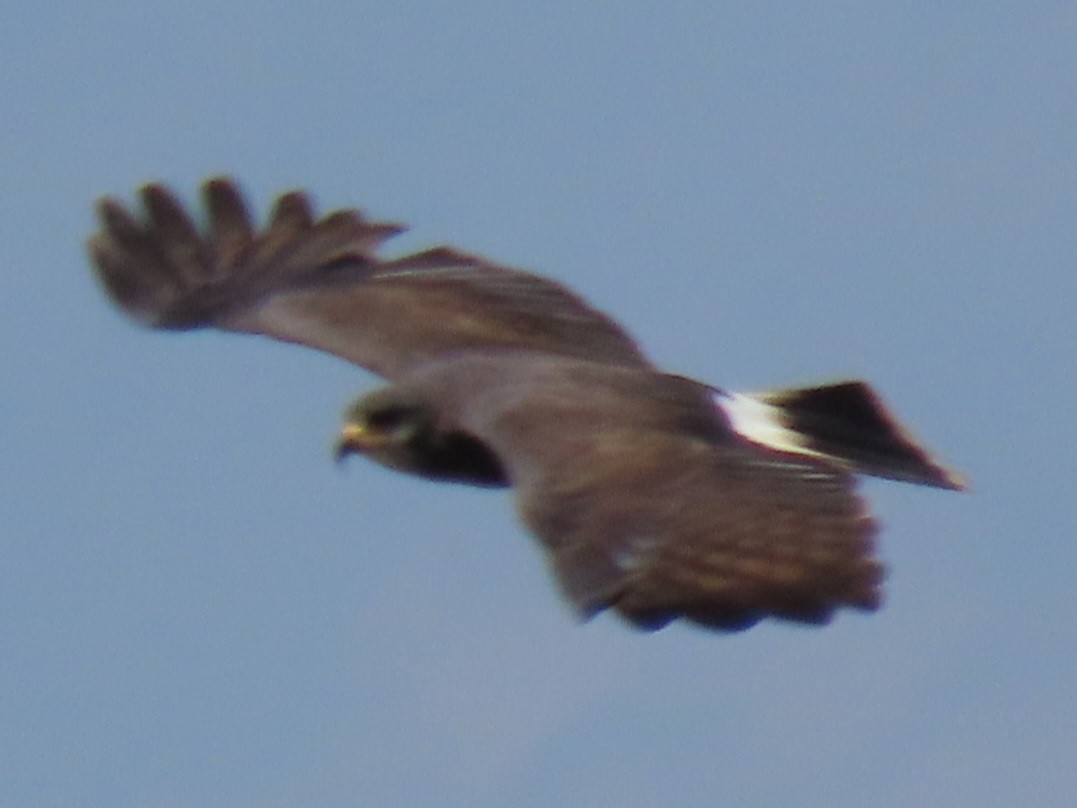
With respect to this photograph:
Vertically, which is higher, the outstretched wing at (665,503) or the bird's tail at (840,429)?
the bird's tail at (840,429)

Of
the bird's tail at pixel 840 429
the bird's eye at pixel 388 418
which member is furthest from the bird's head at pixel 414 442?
the bird's tail at pixel 840 429

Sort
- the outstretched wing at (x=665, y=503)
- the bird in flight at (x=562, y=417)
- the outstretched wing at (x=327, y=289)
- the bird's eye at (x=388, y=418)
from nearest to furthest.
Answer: the outstretched wing at (x=665, y=503) → the bird in flight at (x=562, y=417) → the bird's eye at (x=388, y=418) → the outstretched wing at (x=327, y=289)

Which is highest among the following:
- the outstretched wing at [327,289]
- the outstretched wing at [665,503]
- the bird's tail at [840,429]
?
the outstretched wing at [327,289]

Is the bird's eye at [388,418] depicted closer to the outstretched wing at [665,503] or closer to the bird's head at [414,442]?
the bird's head at [414,442]

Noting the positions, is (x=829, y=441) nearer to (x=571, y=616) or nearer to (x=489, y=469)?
(x=489, y=469)

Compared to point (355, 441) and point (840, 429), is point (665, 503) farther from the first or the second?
point (355, 441)

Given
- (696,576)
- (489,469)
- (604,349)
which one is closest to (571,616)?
(696,576)
